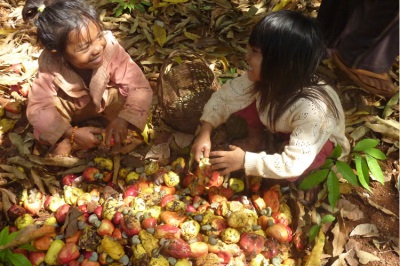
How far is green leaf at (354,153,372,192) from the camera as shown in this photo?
102 inches

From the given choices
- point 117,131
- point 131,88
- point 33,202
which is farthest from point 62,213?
point 131,88

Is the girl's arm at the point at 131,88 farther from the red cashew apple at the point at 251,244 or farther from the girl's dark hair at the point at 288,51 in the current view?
the red cashew apple at the point at 251,244

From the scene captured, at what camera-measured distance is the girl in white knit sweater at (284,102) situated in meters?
2.04

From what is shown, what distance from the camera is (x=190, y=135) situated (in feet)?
9.98

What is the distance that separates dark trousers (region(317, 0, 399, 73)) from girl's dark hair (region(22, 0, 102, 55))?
6.24 feet

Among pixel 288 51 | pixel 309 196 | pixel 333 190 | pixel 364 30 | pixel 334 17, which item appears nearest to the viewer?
pixel 288 51

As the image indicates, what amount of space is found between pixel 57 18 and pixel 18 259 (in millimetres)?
1346

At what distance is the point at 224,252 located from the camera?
2.24m

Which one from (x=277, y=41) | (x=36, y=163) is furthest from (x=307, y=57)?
(x=36, y=163)

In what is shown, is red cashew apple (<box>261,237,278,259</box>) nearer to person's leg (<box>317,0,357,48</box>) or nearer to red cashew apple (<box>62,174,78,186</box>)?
red cashew apple (<box>62,174,78,186</box>)

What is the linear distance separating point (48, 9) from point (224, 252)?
5.56 ft

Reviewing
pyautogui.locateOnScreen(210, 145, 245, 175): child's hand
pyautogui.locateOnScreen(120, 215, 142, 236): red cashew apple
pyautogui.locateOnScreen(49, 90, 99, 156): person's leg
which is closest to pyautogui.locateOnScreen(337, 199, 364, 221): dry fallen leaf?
pyautogui.locateOnScreen(210, 145, 245, 175): child's hand

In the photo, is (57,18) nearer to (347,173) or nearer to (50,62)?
(50,62)

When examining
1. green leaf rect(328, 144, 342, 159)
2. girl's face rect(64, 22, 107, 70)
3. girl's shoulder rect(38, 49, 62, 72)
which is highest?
girl's face rect(64, 22, 107, 70)
